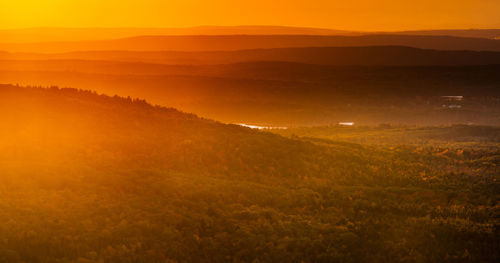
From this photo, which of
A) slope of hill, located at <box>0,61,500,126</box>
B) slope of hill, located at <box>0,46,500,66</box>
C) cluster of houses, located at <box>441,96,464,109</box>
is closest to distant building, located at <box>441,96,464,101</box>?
cluster of houses, located at <box>441,96,464,109</box>

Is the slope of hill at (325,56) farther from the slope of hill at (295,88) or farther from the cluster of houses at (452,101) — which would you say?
the cluster of houses at (452,101)

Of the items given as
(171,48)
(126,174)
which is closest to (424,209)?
(126,174)

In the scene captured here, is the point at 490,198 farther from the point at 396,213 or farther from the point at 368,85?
the point at 368,85

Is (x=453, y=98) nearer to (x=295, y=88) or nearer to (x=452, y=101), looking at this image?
(x=452, y=101)

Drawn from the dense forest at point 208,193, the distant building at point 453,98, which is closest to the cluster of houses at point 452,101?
the distant building at point 453,98

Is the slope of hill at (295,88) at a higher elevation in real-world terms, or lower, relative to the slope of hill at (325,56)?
lower

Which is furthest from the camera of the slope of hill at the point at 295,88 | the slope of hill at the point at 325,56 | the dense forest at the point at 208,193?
the slope of hill at the point at 325,56

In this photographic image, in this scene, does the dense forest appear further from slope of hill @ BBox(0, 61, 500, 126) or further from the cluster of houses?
the cluster of houses

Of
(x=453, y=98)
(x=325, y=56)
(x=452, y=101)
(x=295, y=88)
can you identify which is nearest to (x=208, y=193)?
(x=452, y=101)

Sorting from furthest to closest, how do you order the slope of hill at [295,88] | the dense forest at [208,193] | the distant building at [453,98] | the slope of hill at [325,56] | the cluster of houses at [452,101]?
the slope of hill at [325,56] → the distant building at [453,98] → the cluster of houses at [452,101] → the slope of hill at [295,88] → the dense forest at [208,193]
